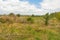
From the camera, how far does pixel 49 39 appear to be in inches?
629

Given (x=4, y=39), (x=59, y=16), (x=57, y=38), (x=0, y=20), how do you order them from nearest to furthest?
1. (x=4, y=39)
2. (x=57, y=38)
3. (x=0, y=20)
4. (x=59, y=16)

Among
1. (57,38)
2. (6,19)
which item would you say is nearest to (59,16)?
(6,19)

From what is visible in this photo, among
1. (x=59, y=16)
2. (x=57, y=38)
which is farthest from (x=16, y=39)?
(x=59, y=16)

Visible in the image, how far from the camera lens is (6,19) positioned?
32.0 meters

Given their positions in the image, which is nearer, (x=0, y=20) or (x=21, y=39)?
(x=21, y=39)

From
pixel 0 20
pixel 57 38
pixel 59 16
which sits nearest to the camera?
pixel 57 38

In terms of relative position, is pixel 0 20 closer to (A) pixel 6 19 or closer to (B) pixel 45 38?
(A) pixel 6 19

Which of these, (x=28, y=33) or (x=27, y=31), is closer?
(x=28, y=33)

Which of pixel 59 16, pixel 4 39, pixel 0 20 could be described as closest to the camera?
pixel 4 39

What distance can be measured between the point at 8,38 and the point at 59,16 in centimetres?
3052

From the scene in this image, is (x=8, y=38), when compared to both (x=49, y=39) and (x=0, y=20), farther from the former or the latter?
(x=0, y=20)

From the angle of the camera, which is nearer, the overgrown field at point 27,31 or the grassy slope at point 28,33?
the grassy slope at point 28,33

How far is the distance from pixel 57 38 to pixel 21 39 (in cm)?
366

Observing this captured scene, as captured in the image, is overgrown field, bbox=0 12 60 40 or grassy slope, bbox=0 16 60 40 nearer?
grassy slope, bbox=0 16 60 40
